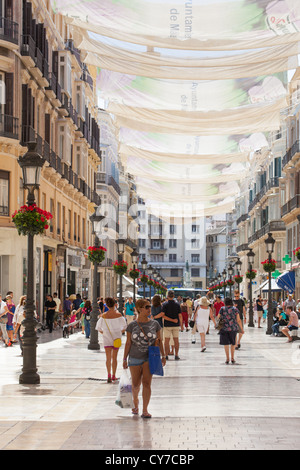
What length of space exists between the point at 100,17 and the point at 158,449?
30.4 ft

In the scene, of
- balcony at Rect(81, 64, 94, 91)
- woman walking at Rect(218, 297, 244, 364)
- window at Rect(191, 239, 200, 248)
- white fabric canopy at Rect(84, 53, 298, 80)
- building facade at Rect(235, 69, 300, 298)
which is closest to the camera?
white fabric canopy at Rect(84, 53, 298, 80)

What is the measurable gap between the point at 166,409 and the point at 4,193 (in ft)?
67.0

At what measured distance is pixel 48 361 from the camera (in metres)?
19.5

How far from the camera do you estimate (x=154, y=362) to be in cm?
1078

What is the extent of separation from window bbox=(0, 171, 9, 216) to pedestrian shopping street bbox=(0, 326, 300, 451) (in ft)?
38.0

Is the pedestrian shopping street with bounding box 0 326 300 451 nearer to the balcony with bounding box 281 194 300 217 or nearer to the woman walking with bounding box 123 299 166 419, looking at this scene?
the woman walking with bounding box 123 299 166 419

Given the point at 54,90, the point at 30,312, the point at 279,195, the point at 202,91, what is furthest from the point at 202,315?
the point at 279,195

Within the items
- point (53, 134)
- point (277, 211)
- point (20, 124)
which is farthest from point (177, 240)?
point (20, 124)

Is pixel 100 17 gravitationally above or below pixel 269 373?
above

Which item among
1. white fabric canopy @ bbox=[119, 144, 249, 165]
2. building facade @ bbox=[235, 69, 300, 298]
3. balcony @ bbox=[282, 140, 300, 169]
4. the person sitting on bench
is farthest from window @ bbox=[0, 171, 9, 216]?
balcony @ bbox=[282, 140, 300, 169]

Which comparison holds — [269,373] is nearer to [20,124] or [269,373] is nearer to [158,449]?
[158,449]

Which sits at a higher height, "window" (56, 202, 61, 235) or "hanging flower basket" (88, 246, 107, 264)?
"window" (56, 202, 61, 235)

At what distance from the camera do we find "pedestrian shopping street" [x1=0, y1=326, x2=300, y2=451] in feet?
28.8

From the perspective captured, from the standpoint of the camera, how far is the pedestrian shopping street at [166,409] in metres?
8.79
